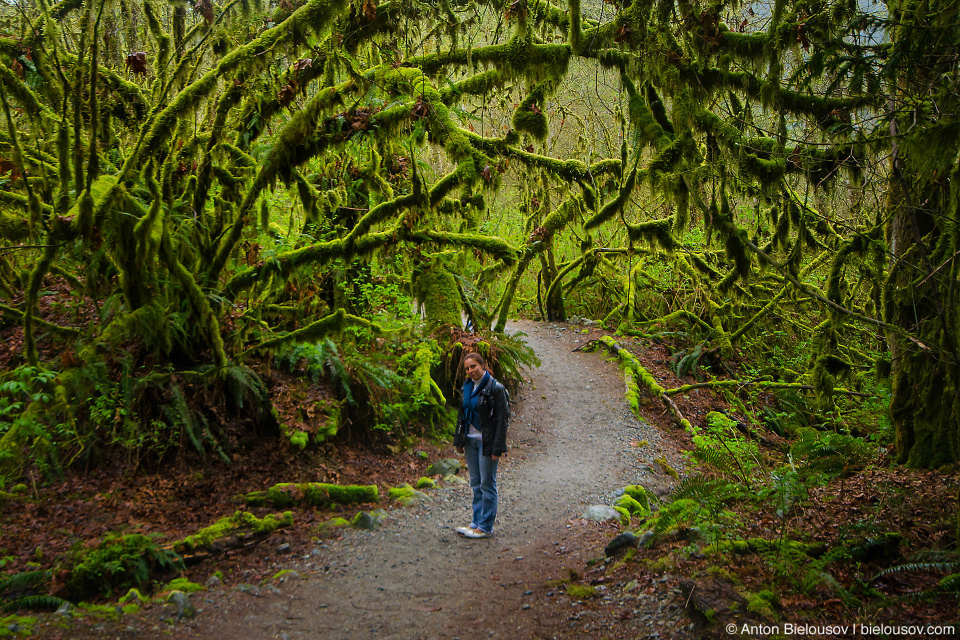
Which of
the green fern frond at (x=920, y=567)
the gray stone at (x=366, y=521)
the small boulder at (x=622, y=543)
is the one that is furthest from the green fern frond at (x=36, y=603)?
the green fern frond at (x=920, y=567)

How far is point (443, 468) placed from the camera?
817 cm

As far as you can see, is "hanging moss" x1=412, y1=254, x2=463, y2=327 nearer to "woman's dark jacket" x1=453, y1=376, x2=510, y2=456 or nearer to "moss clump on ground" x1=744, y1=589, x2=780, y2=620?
"woman's dark jacket" x1=453, y1=376, x2=510, y2=456

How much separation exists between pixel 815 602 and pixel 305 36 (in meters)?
7.41

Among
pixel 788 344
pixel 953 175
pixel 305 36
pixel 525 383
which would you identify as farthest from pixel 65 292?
pixel 788 344

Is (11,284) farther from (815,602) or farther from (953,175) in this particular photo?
(953,175)

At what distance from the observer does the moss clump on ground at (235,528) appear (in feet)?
18.5

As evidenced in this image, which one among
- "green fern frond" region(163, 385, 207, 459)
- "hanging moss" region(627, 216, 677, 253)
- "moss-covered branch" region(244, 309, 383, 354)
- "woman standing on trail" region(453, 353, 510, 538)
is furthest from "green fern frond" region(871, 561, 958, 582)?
"hanging moss" region(627, 216, 677, 253)

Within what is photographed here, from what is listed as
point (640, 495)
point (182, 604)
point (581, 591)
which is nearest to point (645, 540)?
point (581, 591)

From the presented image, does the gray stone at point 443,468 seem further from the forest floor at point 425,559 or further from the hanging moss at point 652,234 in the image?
the hanging moss at point 652,234

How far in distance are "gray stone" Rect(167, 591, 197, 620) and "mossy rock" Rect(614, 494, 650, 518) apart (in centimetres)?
475

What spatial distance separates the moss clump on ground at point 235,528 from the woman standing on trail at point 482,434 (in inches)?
78.8

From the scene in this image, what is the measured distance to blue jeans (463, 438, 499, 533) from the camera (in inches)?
233

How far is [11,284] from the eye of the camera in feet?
26.6

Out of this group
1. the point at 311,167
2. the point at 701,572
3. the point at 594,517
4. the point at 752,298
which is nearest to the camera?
the point at 701,572
